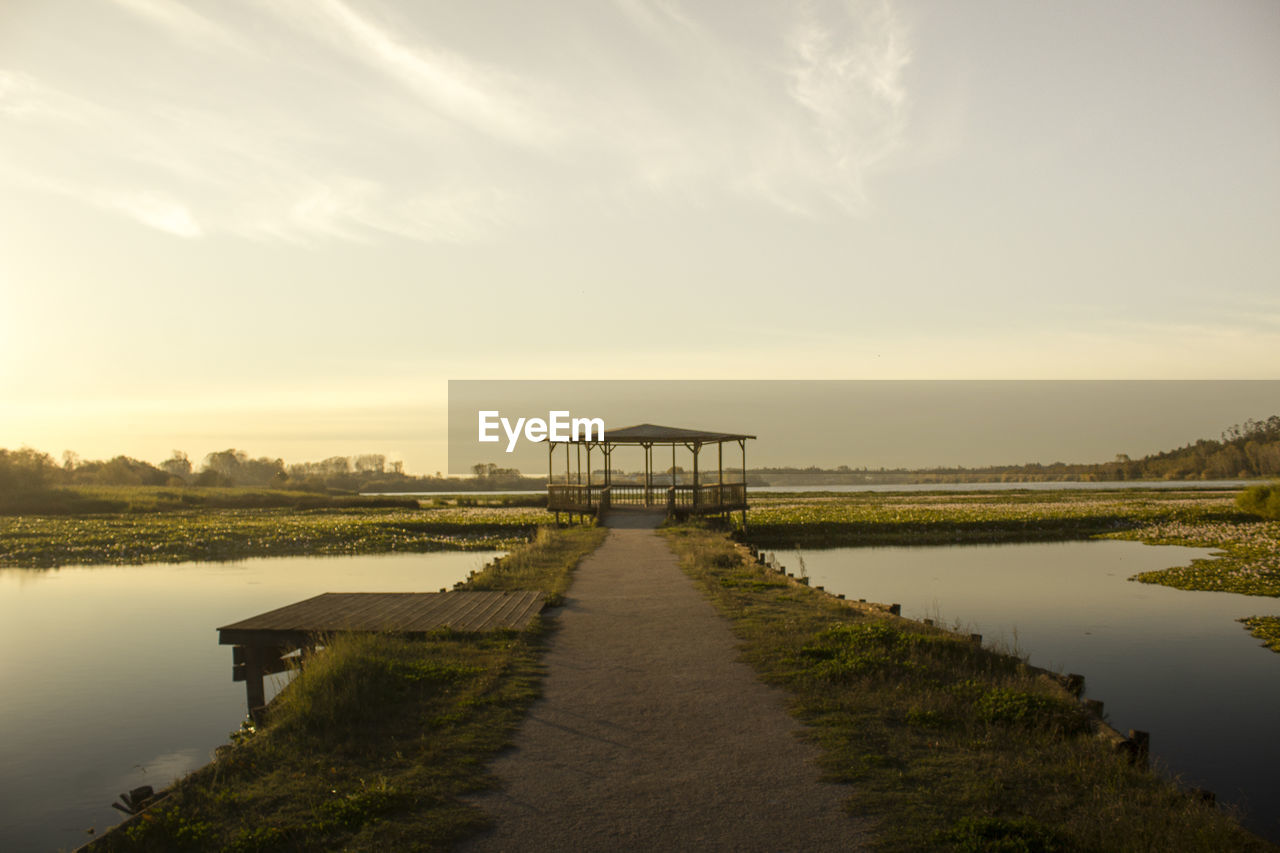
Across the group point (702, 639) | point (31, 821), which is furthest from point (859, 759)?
point (31, 821)

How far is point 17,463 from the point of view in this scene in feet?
209

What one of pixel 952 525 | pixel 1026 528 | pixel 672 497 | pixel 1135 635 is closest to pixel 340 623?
pixel 1135 635

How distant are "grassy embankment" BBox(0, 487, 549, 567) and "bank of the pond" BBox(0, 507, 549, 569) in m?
0.04

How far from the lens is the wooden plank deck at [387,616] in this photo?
10.8 m

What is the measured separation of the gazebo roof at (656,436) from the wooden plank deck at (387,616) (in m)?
14.9

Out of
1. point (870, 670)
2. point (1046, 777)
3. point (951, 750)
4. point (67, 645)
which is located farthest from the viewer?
point (67, 645)

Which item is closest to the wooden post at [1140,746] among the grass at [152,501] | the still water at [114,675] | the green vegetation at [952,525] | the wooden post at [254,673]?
the still water at [114,675]

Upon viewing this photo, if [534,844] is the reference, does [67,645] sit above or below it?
below

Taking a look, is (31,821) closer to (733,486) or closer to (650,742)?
(650,742)

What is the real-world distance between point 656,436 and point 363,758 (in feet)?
73.8

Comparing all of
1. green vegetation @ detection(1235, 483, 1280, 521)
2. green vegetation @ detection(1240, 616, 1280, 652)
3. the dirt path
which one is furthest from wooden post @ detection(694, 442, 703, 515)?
green vegetation @ detection(1235, 483, 1280, 521)

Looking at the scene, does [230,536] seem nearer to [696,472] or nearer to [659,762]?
[696,472]

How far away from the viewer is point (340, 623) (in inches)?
434

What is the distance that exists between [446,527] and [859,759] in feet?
119
